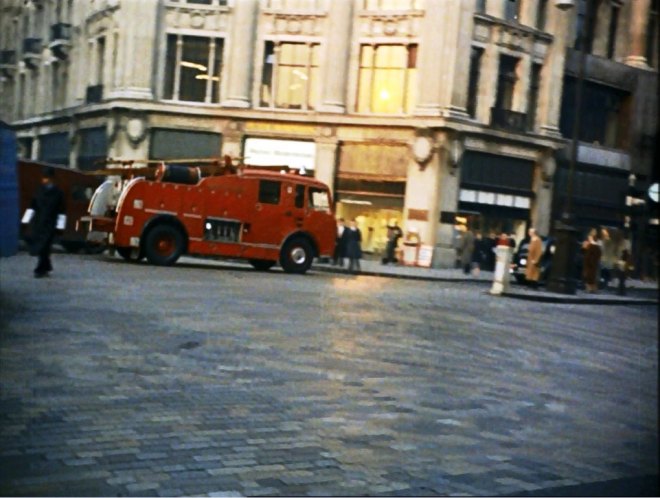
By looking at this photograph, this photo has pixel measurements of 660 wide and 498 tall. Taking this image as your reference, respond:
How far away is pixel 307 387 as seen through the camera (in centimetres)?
282

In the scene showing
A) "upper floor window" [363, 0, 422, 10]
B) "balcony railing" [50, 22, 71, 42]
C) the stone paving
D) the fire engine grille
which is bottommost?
the stone paving

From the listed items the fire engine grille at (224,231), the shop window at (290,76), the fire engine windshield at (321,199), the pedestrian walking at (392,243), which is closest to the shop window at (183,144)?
the shop window at (290,76)

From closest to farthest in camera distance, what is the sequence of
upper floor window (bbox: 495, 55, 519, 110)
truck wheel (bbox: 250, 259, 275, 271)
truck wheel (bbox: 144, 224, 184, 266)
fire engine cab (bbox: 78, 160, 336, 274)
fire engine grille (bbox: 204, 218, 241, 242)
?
upper floor window (bbox: 495, 55, 519, 110), fire engine cab (bbox: 78, 160, 336, 274), truck wheel (bbox: 144, 224, 184, 266), truck wheel (bbox: 250, 259, 275, 271), fire engine grille (bbox: 204, 218, 241, 242)

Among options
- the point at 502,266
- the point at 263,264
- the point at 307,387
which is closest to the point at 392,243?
the point at 502,266

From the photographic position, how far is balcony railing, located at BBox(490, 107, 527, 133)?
1439mm

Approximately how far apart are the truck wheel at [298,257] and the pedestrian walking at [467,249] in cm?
90

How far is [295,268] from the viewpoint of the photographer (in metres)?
2.52

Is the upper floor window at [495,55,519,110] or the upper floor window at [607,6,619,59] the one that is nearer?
the upper floor window at [607,6,619,59]

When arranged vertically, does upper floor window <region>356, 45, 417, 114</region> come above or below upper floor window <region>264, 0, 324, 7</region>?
below

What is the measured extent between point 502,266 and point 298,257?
3.78ft

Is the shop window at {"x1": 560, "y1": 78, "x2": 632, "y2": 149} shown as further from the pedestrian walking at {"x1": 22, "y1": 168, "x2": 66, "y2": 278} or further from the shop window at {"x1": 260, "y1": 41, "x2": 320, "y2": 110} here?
the pedestrian walking at {"x1": 22, "y1": 168, "x2": 66, "y2": 278}

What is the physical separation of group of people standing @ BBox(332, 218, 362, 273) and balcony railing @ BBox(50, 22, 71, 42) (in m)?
0.62

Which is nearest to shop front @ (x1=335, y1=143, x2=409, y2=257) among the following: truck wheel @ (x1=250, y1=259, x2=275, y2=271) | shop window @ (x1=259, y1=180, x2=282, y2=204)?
shop window @ (x1=259, y1=180, x2=282, y2=204)

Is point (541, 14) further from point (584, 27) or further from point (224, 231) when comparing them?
point (224, 231)
